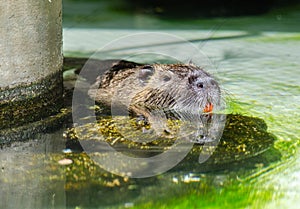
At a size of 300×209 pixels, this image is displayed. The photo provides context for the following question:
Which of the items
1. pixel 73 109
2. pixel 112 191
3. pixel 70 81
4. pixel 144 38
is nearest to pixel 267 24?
pixel 144 38

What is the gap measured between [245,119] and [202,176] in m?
1.03

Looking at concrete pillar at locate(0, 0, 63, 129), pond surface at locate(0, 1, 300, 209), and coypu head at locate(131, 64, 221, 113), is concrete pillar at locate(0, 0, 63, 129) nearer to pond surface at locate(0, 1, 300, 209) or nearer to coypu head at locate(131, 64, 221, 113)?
pond surface at locate(0, 1, 300, 209)

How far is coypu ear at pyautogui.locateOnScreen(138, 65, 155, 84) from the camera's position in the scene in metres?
4.82

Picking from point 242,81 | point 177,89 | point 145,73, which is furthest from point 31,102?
point 242,81

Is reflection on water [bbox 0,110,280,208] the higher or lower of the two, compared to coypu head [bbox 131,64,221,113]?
lower

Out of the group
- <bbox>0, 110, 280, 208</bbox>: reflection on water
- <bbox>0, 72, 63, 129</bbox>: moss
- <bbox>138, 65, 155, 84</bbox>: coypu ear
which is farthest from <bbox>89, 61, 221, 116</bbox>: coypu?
<bbox>0, 72, 63, 129</bbox>: moss

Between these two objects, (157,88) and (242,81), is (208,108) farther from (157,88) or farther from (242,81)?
(242,81)

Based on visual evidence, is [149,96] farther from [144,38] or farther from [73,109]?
[144,38]

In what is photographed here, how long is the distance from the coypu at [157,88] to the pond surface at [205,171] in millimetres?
278

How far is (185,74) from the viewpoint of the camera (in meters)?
4.60

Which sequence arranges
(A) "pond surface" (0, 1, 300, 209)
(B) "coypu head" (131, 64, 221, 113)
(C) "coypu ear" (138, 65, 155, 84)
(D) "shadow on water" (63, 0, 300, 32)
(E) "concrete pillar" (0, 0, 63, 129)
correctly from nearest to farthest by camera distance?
(A) "pond surface" (0, 1, 300, 209) < (E) "concrete pillar" (0, 0, 63, 129) < (B) "coypu head" (131, 64, 221, 113) < (C) "coypu ear" (138, 65, 155, 84) < (D) "shadow on water" (63, 0, 300, 32)

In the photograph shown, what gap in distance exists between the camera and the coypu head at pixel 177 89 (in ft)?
14.7

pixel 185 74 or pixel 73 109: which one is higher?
pixel 185 74

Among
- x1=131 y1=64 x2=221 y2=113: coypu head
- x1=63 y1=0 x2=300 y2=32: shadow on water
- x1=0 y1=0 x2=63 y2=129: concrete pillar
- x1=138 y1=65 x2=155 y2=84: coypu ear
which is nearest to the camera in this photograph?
x1=0 y1=0 x2=63 y2=129: concrete pillar
